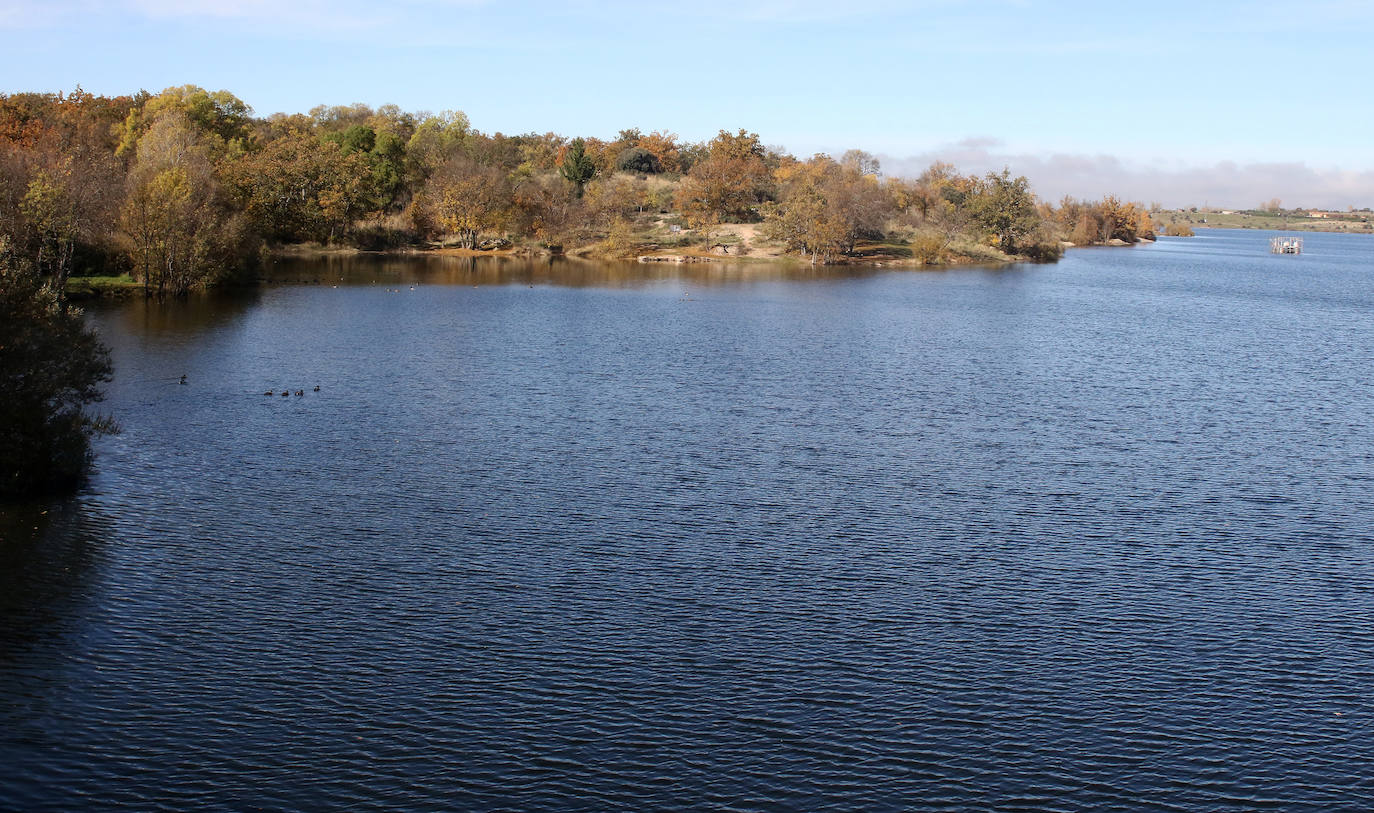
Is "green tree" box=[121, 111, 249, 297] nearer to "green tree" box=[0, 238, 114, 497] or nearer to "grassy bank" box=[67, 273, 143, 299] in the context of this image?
"grassy bank" box=[67, 273, 143, 299]

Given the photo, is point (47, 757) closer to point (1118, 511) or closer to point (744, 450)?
point (744, 450)

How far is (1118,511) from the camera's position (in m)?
28.3

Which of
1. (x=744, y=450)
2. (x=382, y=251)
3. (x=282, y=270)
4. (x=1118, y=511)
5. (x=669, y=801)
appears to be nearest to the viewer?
(x=669, y=801)

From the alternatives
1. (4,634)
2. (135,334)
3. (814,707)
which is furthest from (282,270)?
(814,707)

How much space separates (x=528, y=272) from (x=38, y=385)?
7557 centimetres

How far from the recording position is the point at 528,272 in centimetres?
10125

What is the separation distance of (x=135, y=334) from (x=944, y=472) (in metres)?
40.2

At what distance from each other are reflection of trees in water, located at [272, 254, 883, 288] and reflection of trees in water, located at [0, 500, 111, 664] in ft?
193

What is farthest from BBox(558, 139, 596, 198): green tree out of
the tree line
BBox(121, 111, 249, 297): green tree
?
BBox(121, 111, 249, 297): green tree

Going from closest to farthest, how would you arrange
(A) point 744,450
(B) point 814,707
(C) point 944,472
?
(B) point 814,707 → (C) point 944,472 → (A) point 744,450

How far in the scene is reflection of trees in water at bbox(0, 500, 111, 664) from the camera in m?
19.7

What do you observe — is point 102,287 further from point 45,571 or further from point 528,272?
point 45,571

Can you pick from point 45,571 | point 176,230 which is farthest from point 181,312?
point 45,571

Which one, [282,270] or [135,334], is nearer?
[135,334]
